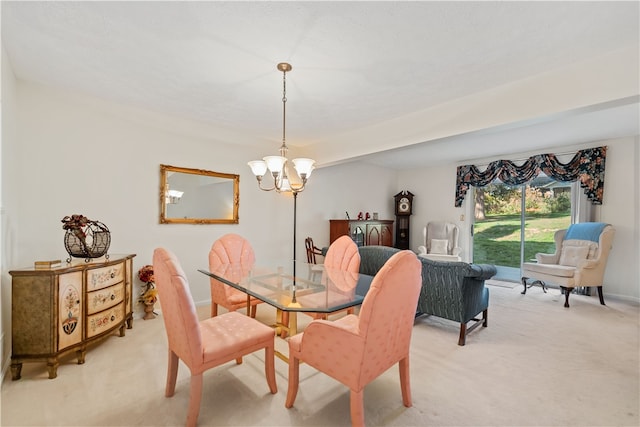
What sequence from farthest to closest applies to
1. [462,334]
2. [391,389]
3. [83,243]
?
[462,334] → [83,243] → [391,389]

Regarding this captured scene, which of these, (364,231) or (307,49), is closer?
(307,49)

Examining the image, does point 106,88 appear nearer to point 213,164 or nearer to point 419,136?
point 213,164

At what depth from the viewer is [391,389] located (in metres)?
2.02

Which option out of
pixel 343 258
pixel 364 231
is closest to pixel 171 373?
pixel 343 258

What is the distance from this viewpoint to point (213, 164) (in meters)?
3.89

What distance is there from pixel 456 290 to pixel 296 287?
1554 millimetres

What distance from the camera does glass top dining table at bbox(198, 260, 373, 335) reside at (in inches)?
73.5

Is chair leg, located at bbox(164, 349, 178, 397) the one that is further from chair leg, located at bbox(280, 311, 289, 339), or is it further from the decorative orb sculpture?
the decorative orb sculpture

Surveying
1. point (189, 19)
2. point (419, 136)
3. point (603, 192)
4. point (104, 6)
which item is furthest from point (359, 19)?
point (603, 192)

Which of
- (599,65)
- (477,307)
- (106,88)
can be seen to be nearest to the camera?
(599,65)

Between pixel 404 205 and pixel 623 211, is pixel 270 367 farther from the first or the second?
pixel 623 211

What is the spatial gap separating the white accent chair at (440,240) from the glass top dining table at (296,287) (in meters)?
3.66

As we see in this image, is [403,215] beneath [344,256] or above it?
above

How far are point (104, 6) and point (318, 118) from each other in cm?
216
